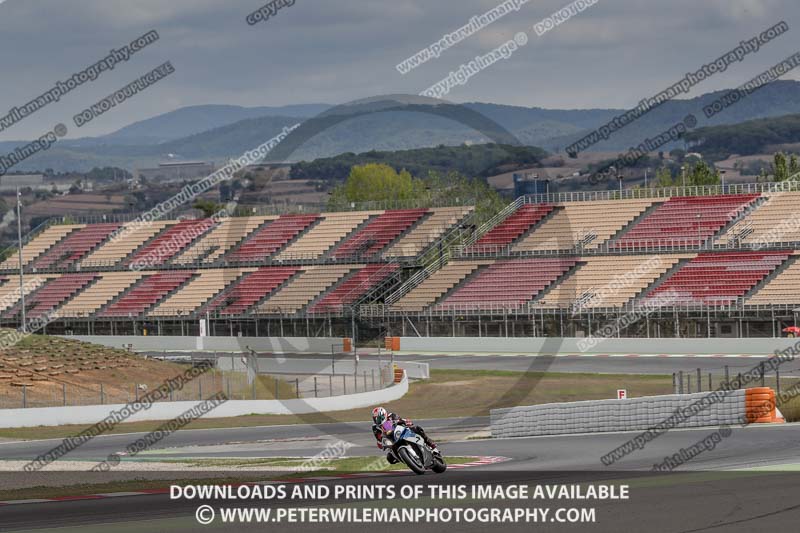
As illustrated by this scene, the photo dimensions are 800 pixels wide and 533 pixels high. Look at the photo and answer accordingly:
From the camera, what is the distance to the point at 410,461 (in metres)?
22.0

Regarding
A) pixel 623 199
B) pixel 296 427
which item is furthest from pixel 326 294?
pixel 296 427

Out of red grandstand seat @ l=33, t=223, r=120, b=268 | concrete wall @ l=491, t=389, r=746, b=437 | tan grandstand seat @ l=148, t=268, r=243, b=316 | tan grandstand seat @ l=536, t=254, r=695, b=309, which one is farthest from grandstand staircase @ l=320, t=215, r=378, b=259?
concrete wall @ l=491, t=389, r=746, b=437

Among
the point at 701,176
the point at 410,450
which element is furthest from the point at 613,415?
the point at 701,176

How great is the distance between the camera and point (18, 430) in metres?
39.1

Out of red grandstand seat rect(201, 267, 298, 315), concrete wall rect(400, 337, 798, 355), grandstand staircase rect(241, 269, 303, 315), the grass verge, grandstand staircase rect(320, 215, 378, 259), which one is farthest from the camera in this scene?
grandstand staircase rect(320, 215, 378, 259)

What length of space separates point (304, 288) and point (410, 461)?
53.0 m

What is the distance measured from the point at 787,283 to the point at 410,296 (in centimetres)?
2018

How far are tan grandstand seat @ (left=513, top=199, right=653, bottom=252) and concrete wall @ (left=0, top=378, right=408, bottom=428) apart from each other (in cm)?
2702

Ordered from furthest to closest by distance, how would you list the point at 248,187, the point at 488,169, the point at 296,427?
the point at 248,187 → the point at 488,169 → the point at 296,427

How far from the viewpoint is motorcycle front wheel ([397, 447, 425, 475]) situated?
22000mm

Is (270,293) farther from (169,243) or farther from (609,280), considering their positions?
(609,280)

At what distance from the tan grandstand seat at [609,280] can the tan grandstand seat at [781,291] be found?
19.5 ft

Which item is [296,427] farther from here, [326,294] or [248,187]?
[248,187]

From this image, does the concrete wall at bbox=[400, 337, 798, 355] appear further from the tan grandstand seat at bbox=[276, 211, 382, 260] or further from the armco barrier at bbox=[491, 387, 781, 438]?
the armco barrier at bbox=[491, 387, 781, 438]
